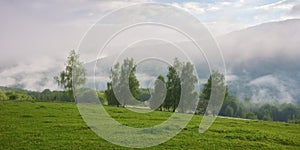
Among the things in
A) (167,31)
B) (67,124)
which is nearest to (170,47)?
(167,31)

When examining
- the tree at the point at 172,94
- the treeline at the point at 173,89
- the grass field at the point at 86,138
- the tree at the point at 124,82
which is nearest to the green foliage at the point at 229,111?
the treeline at the point at 173,89

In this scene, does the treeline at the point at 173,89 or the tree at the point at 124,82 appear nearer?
the tree at the point at 124,82


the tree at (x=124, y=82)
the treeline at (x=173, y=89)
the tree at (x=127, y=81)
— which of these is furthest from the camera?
the treeline at (x=173, y=89)

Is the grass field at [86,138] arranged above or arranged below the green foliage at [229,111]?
above

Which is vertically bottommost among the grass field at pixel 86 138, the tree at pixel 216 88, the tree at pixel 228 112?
the tree at pixel 228 112

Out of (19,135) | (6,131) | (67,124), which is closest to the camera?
(19,135)

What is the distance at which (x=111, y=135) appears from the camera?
20.6m

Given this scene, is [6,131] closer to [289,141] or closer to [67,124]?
[67,124]

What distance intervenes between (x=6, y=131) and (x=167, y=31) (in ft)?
43.8

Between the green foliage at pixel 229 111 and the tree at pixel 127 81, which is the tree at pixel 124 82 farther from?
the green foliage at pixel 229 111

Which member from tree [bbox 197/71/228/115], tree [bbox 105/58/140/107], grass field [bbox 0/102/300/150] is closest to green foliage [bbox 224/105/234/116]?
tree [bbox 197/71/228/115]

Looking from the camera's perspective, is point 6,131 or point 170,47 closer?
point 170,47

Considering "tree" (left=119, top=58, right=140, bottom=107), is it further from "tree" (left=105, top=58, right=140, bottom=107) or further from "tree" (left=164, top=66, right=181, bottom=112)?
"tree" (left=164, top=66, right=181, bottom=112)

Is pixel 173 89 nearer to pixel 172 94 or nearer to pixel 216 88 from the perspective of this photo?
pixel 172 94
